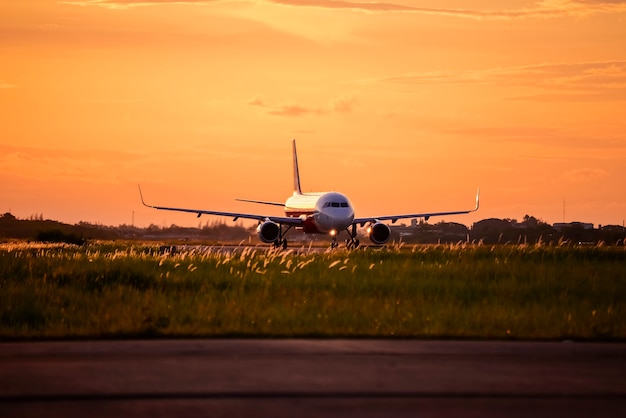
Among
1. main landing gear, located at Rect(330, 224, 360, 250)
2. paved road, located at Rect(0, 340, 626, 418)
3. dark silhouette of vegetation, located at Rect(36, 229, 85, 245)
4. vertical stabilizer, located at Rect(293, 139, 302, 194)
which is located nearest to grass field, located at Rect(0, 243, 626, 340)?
paved road, located at Rect(0, 340, 626, 418)

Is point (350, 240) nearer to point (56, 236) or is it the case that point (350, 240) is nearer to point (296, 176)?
point (56, 236)

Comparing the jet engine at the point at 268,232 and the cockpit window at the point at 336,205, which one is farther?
Answer: the jet engine at the point at 268,232

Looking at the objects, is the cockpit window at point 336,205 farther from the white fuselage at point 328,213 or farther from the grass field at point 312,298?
the grass field at point 312,298

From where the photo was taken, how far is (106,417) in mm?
9875

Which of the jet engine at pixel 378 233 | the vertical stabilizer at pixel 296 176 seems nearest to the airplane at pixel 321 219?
the jet engine at pixel 378 233

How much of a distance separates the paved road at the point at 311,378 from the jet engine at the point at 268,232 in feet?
174

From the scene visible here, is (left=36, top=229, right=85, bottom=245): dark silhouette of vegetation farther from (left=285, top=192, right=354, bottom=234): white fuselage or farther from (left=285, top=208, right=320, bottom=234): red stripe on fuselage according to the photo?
(left=285, top=192, right=354, bottom=234): white fuselage

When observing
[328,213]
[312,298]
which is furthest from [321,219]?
[312,298]

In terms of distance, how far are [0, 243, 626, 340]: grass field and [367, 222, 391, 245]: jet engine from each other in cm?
3563

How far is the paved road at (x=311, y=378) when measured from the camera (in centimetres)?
1036

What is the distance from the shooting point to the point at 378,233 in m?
66.5

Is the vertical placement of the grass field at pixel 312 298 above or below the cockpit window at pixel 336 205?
below

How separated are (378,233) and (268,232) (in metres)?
7.71

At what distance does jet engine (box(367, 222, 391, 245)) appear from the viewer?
217 ft
